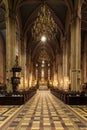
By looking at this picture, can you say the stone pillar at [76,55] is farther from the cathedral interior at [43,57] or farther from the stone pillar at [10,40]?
the stone pillar at [10,40]

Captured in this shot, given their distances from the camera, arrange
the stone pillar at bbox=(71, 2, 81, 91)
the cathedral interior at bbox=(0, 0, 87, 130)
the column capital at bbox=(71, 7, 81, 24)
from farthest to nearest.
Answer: the column capital at bbox=(71, 7, 81, 24) → the stone pillar at bbox=(71, 2, 81, 91) → the cathedral interior at bbox=(0, 0, 87, 130)

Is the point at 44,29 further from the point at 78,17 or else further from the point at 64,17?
the point at 64,17

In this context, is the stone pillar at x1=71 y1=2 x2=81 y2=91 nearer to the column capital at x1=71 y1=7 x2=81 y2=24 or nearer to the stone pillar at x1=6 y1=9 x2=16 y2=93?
the column capital at x1=71 y1=7 x2=81 y2=24

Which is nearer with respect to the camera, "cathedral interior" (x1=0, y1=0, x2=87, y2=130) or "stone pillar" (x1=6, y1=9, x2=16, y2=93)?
"cathedral interior" (x1=0, y1=0, x2=87, y2=130)

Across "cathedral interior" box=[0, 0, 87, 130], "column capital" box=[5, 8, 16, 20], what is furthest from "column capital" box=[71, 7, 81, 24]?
"column capital" box=[5, 8, 16, 20]

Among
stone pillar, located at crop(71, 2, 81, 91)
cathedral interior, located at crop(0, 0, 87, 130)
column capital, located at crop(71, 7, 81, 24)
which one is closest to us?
cathedral interior, located at crop(0, 0, 87, 130)

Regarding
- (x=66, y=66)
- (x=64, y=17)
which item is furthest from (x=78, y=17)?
(x=66, y=66)

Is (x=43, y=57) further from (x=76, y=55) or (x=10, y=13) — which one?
(x=10, y=13)

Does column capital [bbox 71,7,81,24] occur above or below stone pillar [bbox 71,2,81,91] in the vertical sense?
above

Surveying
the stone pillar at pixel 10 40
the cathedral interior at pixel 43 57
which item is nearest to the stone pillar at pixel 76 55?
the cathedral interior at pixel 43 57

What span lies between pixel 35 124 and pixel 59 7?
23.5 metres

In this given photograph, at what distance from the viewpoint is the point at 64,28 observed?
33.3 m

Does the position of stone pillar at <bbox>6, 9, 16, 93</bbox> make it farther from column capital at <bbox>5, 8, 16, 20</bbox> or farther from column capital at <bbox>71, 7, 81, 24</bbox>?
column capital at <bbox>71, 7, 81, 24</bbox>

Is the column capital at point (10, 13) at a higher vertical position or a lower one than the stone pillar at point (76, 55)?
higher
